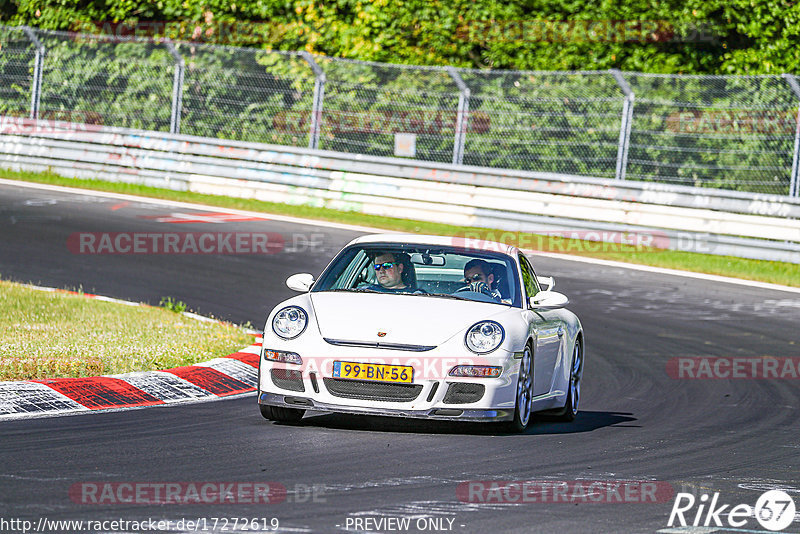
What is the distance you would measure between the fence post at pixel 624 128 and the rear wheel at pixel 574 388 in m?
10.4

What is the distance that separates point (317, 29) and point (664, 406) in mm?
18243

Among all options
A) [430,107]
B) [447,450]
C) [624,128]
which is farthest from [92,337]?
[430,107]

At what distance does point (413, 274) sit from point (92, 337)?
9.90 ft

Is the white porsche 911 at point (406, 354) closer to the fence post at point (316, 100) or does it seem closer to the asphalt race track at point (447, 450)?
the asphalt race track at point (447, 450)

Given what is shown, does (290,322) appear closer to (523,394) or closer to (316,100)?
(523,394)

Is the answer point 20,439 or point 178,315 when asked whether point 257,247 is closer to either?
point 178,315

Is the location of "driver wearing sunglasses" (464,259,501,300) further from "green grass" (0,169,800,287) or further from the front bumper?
"green grass" (0,169,800,287)

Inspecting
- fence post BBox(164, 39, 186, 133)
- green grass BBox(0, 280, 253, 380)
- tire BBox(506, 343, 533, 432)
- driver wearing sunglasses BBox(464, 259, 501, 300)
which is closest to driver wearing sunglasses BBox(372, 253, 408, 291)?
driver wearing sunglasses BBox(464, 259, 501, 300)

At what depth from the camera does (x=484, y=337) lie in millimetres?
8219

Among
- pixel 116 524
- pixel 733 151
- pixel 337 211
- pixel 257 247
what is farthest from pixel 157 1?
pixel 116 524

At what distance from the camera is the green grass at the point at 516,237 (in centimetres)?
1896

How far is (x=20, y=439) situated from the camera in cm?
721

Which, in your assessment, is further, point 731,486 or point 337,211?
point 337,211

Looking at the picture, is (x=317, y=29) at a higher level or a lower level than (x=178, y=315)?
higher
